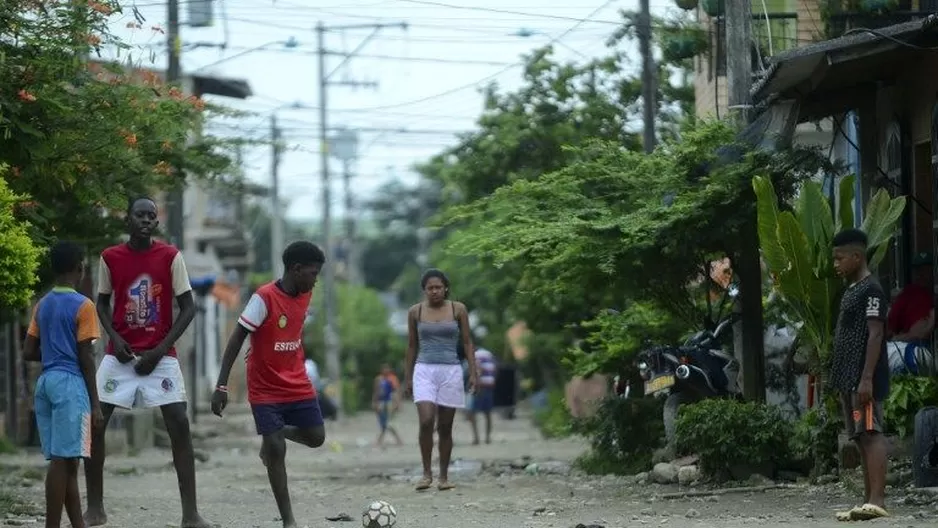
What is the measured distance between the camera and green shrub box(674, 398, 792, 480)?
1359 cm

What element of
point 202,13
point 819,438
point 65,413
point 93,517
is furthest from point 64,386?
point 202,13

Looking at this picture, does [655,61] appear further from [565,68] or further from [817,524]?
[817,524]

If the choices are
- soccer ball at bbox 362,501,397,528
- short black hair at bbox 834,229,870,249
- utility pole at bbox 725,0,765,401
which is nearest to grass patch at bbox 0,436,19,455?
utility pole at bbox 725,0,765,401

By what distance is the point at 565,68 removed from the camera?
26.1 m

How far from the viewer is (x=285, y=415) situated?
1085cm

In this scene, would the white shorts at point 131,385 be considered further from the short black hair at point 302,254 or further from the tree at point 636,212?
the tree at point 636,212

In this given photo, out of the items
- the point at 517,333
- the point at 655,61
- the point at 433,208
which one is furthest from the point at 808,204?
the point at 433,208

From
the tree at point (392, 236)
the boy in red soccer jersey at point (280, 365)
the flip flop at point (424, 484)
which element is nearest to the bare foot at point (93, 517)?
the boy in red soccer jersey at point (280, 365)

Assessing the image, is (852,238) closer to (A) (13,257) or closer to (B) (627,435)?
(A) (13,257)

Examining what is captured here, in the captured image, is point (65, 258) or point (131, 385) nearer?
point (65, 258)

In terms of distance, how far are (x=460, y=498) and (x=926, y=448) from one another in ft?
13.2

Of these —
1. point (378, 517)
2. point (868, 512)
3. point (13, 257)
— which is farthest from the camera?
point (13, 257)

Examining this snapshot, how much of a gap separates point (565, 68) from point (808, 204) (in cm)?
1353

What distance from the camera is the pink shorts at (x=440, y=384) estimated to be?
602 inches
